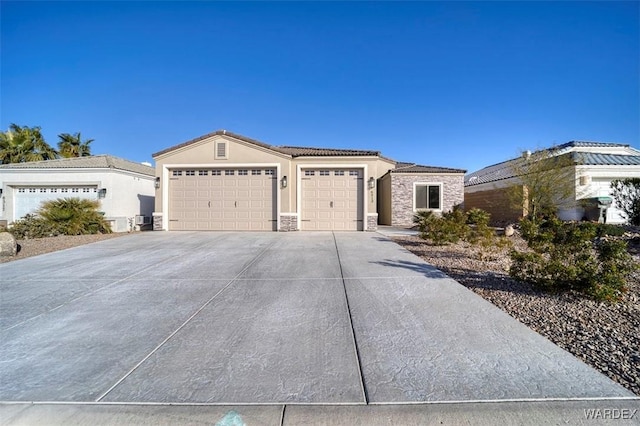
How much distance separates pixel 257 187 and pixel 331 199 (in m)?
3.35

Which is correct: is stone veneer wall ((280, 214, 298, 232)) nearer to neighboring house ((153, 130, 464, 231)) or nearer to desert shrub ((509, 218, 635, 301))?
neighboring house ((153, 130, 464, 231))

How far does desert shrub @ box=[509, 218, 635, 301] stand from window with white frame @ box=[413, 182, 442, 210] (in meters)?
9.87

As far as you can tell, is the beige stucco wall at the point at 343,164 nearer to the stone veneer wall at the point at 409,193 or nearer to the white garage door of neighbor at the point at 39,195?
the stone veneer wall at the point at 409,193

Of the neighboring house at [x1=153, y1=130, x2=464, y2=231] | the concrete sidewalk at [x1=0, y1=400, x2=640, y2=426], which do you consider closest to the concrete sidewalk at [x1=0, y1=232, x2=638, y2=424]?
the concrete sidewalk at [x1=0, y1=400, x2=640, y2=426]

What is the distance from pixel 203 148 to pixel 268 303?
35.4ft

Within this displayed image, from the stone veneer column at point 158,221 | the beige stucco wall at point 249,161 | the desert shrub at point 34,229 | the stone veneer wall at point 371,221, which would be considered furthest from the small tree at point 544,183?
the desert shrub at point 34,229

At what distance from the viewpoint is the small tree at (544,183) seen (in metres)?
12.6

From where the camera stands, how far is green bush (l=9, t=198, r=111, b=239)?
1150 cm

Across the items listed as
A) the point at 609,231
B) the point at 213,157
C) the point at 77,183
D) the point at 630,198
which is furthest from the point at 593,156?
the point at 77,183

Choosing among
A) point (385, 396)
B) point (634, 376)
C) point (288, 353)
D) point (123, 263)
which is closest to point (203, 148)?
point (123, 263)

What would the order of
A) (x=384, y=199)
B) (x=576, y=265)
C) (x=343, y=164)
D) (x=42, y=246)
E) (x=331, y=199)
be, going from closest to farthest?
(x=576, y=265) → (x=42, y=246) → (x=343, y=164) → (x=331, y=199) → (x=384, y=199)

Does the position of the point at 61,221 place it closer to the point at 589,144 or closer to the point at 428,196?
the point at 428,196

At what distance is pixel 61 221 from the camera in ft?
39.4

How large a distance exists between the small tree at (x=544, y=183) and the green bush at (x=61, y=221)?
1868 centimetres
